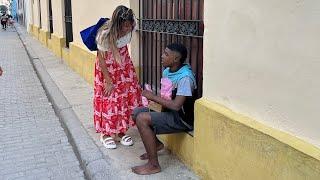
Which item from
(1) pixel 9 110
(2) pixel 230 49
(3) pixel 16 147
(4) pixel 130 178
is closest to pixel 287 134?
(2) pixel 230 49

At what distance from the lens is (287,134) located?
2.52 metres

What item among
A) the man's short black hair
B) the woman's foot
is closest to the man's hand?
the man's short black hair

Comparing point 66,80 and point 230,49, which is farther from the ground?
point 230,49

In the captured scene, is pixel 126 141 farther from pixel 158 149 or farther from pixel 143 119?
pixel 143 119

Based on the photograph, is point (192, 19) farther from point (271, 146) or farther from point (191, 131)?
point (271, 146)

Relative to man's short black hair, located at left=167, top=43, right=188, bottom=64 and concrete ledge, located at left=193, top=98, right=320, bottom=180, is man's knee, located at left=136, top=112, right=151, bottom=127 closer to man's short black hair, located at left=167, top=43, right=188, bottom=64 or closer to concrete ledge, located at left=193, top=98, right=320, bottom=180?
concrete ledge, located at left=193, top=98, right=320, bottom=180

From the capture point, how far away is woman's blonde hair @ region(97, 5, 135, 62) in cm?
402

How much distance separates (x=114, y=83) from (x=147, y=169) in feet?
3.61

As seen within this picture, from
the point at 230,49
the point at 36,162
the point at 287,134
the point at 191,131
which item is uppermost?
the point at 230,49

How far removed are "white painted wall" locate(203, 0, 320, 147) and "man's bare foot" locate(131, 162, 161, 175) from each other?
883 mm

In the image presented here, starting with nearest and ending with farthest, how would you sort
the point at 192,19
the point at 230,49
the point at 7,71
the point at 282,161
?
the point at 282,161 < the point at 230,49 < the point at 192,19 < the point at 7,71

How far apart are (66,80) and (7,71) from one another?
11.5 feet

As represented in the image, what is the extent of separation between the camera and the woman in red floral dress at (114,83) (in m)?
4.11

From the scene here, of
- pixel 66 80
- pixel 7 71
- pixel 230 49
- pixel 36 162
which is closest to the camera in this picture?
pixel 230 49
